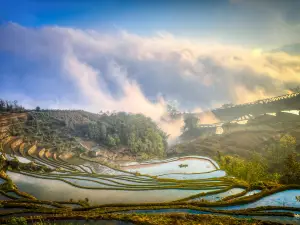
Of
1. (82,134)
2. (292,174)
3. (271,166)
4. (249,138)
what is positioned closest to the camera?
(292,174)

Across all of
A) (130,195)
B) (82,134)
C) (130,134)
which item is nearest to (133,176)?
(130,195)

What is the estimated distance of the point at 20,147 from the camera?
1690 inches

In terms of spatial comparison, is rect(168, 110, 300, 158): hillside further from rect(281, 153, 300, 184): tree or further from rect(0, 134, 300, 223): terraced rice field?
rect(0, 134, 300, 223): terraced rice field

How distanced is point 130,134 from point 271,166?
33968 millimetres

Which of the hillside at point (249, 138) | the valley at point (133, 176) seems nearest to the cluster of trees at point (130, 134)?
the valley at point (133, 176)

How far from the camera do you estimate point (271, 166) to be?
4606cm

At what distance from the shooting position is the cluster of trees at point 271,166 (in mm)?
31403

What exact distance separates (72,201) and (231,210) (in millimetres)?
15209

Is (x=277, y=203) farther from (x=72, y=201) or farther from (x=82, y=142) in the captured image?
(x=82, y=142)

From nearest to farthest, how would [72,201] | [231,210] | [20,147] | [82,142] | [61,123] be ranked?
[231,210], [72,201], [20,147], [82,142], [61,123]

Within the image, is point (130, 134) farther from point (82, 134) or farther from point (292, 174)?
point (292, 174)

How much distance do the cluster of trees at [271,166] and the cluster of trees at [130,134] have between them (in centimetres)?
2399

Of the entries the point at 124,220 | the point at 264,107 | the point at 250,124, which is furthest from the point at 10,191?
the point at 264,107

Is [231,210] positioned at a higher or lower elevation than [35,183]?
lower
